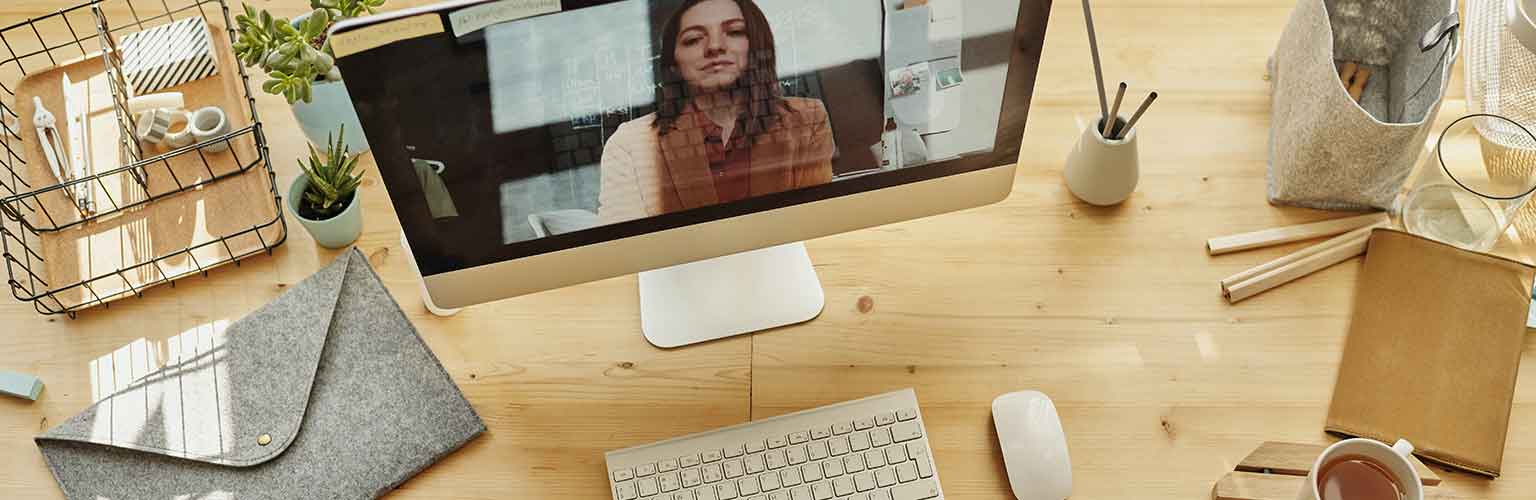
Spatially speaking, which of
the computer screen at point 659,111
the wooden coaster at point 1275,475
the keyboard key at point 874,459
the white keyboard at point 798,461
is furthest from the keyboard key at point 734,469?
the wooden coaster at point 1275,475

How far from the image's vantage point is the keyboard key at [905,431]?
98 cm

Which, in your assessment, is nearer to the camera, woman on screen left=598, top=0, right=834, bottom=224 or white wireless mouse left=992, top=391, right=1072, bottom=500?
woman on screen left=598, top=0, right=834, bottom=224

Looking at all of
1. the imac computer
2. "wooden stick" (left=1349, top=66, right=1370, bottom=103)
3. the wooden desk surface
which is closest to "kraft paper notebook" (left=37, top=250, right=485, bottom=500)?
the wooden desk surface

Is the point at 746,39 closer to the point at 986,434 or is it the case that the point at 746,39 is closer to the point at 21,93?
the point at 986,434

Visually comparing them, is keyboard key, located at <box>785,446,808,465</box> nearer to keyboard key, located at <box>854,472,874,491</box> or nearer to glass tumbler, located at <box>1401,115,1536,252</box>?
keyboard key, located at <box>854,472,874,491</box>

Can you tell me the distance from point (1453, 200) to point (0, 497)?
4.26ft

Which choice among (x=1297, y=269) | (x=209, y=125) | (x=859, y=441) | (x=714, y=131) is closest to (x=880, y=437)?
(x=859, y=441)

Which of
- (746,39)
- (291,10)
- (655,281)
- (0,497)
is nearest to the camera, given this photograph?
(746,39)

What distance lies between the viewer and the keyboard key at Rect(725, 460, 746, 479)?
3.15ft

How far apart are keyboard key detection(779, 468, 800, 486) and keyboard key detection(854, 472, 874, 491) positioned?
0.16ft

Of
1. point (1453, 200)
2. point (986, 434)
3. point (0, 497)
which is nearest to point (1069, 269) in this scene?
point (986, 434)

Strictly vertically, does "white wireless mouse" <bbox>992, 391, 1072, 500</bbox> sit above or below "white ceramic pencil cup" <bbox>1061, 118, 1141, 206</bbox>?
below

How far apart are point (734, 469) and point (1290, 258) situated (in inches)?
21.8

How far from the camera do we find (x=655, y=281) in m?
1.07
